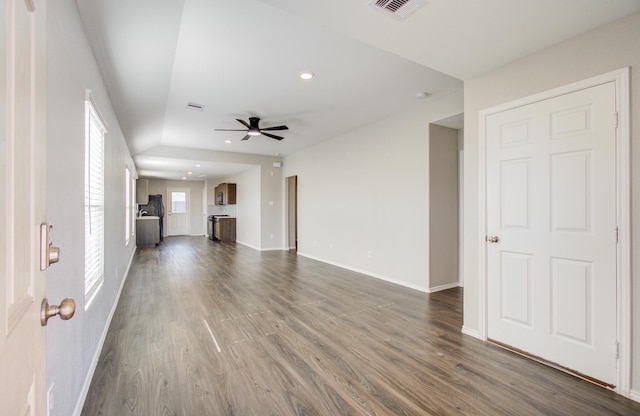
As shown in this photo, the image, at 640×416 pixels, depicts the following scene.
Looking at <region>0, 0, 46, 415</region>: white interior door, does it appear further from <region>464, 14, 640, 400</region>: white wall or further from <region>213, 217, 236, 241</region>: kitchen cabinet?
<region>213, 217, 236, 241</region>: kitchen cabinet

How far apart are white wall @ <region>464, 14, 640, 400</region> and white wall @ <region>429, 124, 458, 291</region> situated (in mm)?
1286

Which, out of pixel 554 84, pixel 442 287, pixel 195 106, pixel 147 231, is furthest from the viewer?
pixel 147 231

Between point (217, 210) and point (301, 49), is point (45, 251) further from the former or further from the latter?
point (217, 210)

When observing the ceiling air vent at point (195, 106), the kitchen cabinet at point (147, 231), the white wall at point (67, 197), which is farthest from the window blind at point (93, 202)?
the kitchen cabinet at point (147, 231)

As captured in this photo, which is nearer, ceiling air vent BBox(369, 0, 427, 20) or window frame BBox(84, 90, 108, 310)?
ceiling air vent BBox(369, 0, 427, 20)

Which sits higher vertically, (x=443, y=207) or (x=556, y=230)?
(x=443, y=207)

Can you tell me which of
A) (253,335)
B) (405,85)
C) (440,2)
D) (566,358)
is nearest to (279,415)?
(253,335)

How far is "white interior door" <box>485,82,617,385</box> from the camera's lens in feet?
6.66

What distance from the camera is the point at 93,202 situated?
7.92 feet

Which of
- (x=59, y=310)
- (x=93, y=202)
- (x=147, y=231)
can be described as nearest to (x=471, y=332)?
(x=59, y=310)

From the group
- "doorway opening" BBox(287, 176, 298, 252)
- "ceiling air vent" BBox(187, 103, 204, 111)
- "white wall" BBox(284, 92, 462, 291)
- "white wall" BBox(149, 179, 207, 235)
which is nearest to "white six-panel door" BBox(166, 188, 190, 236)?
"white wall" BBox(149, 179, 207, 235)

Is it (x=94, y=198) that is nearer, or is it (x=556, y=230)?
(x=556, y=230)

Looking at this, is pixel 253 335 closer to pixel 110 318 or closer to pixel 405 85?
pixel 110 318

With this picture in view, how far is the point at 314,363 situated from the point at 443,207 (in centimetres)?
299
